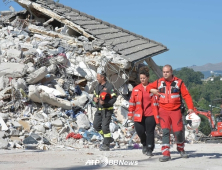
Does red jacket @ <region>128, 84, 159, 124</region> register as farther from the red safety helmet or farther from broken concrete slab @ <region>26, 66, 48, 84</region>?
broken concrete slab @ <region>26, 66, 48, 84</region>

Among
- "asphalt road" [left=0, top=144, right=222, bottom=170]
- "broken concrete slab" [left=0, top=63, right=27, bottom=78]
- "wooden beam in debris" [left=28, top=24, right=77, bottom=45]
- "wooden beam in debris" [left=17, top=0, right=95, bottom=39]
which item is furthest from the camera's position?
"wooden beam in debris" [left=17, top=0, right=95, bottom=39]

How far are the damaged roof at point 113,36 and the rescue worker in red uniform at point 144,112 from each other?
4765mm

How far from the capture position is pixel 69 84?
12617 mm

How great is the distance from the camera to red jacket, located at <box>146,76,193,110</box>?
7.26 metres

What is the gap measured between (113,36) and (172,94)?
7.88 m

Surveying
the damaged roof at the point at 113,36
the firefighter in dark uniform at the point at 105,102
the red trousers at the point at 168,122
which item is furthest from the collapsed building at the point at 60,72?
the red trousers at the point at 168,122

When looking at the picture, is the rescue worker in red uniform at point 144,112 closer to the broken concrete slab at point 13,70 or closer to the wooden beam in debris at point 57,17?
the broken concrete slab at point 13,70

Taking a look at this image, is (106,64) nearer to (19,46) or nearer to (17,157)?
(19,46)

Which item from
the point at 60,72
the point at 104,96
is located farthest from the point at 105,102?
the point at 60,72

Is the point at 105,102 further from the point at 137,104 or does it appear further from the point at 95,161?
the point at 95,161

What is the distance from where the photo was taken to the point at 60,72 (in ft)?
41.7

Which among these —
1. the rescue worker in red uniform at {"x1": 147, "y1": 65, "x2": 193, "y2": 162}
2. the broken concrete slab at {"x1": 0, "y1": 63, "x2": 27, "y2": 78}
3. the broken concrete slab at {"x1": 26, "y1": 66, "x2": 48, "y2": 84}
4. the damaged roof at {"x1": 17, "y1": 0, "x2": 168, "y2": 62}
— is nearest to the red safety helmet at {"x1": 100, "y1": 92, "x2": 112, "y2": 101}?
the rescue worker in red uniform at {"x1": 147, "y1": 65, "x2": 193, "y2": 162}

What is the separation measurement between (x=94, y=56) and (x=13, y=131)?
13.4 feet

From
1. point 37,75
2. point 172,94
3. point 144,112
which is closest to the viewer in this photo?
point 172,94
